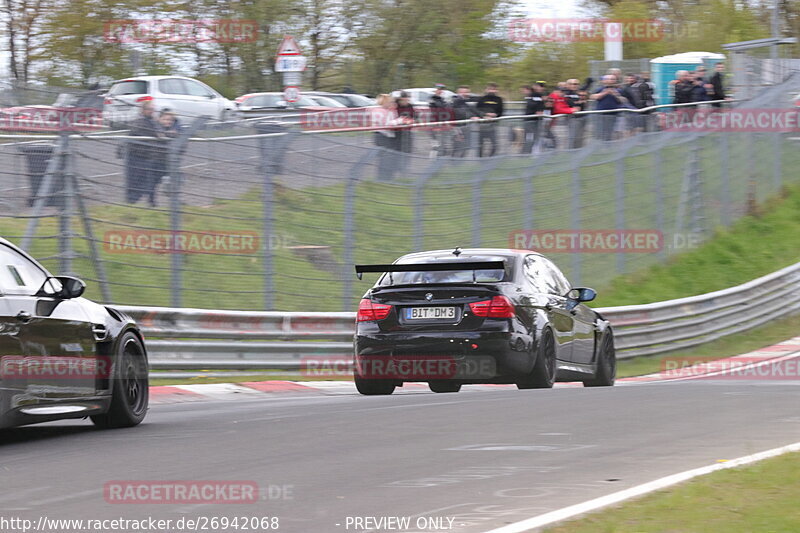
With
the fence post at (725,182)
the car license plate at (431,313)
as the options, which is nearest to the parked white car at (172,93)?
the fence post at (725,182)

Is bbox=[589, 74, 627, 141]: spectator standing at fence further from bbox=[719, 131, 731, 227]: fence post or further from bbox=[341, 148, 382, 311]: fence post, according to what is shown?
bbox=[341, 148, 382, 311]: fence post

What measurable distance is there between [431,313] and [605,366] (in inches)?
143

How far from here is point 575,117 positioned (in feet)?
79.6

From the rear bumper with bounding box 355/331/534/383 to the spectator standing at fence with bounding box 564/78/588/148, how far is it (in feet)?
36.0

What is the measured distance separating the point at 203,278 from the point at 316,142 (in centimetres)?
245

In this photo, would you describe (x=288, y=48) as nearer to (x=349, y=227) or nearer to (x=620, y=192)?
(x=349, y=227)

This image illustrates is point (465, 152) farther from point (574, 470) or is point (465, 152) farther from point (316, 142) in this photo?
point (574, 470)

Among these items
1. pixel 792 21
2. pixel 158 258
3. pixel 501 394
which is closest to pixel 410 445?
pixel 501 394

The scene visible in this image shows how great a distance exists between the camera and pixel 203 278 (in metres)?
16.8

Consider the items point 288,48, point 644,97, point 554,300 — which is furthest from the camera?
point 644,97

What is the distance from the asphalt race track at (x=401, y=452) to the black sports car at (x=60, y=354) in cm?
23

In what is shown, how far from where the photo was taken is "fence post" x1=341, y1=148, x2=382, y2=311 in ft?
59.2

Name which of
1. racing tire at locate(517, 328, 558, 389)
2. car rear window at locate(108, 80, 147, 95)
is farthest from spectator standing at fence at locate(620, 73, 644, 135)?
racing tire at locate(517, 328, 558, 389)

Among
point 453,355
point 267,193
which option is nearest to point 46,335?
point 453,355
